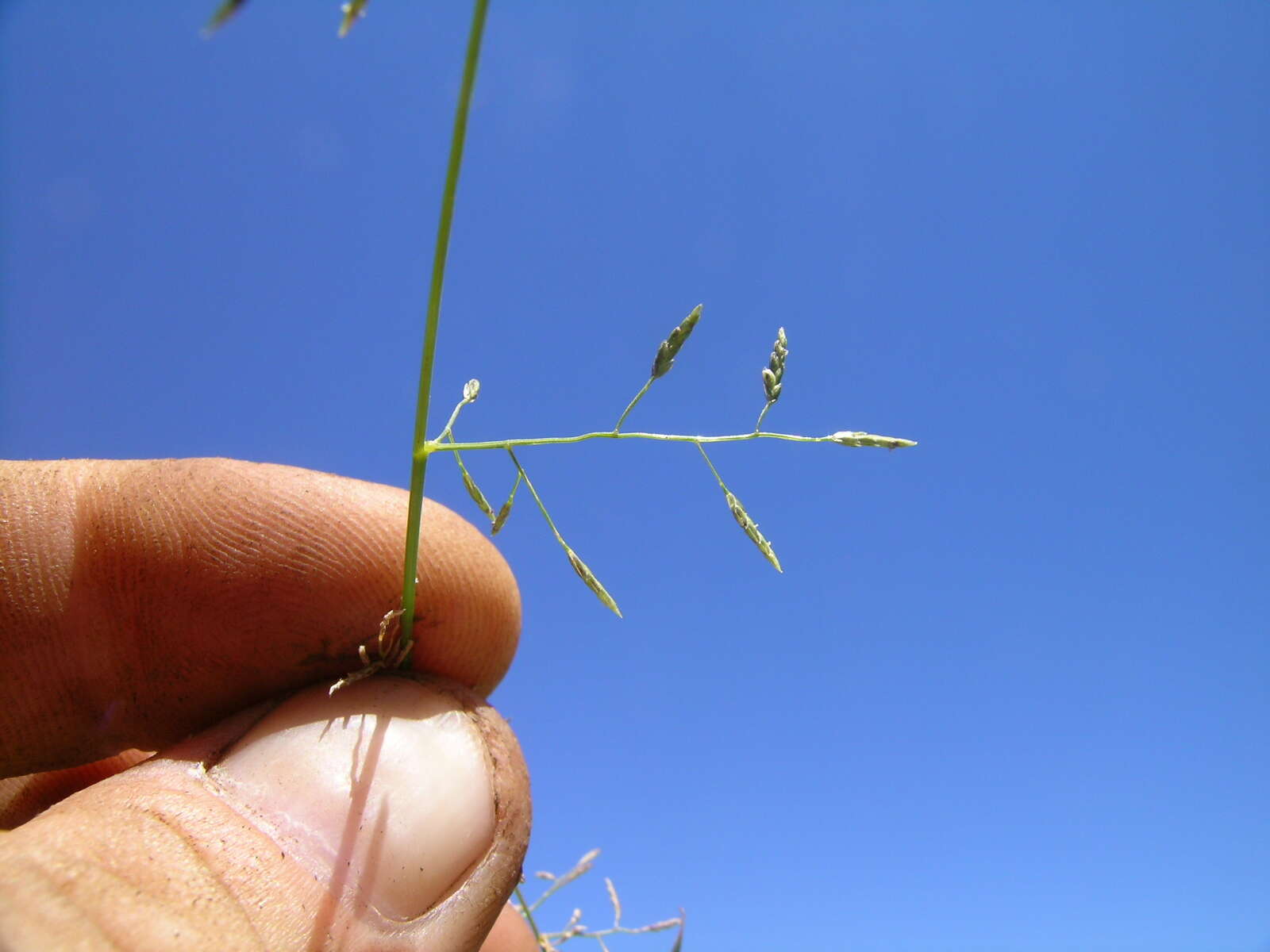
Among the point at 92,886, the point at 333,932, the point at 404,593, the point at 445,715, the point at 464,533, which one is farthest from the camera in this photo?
the point at 464,533

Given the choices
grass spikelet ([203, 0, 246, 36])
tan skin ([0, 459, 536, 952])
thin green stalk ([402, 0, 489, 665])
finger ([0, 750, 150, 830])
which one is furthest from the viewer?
finger ([0, 750, 150, 830])

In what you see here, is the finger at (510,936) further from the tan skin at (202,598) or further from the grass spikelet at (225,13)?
the grass spikelet at (225,13)

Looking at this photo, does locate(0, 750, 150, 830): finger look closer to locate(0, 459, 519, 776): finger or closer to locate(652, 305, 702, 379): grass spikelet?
locate(0, 459, 519, 776): finger

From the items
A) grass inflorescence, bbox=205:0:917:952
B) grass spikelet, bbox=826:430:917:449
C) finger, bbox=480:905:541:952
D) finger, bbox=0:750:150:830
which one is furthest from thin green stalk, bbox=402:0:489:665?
finger, bbox=0:750:150:830

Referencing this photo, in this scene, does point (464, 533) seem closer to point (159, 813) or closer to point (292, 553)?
point (292, 553)

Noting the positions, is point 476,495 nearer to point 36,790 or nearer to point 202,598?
point 202,598

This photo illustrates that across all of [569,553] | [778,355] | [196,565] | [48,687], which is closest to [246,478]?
[196,565]

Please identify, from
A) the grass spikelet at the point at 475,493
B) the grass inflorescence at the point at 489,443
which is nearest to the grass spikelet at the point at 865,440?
the grass inflorescence at the point at 489,443
